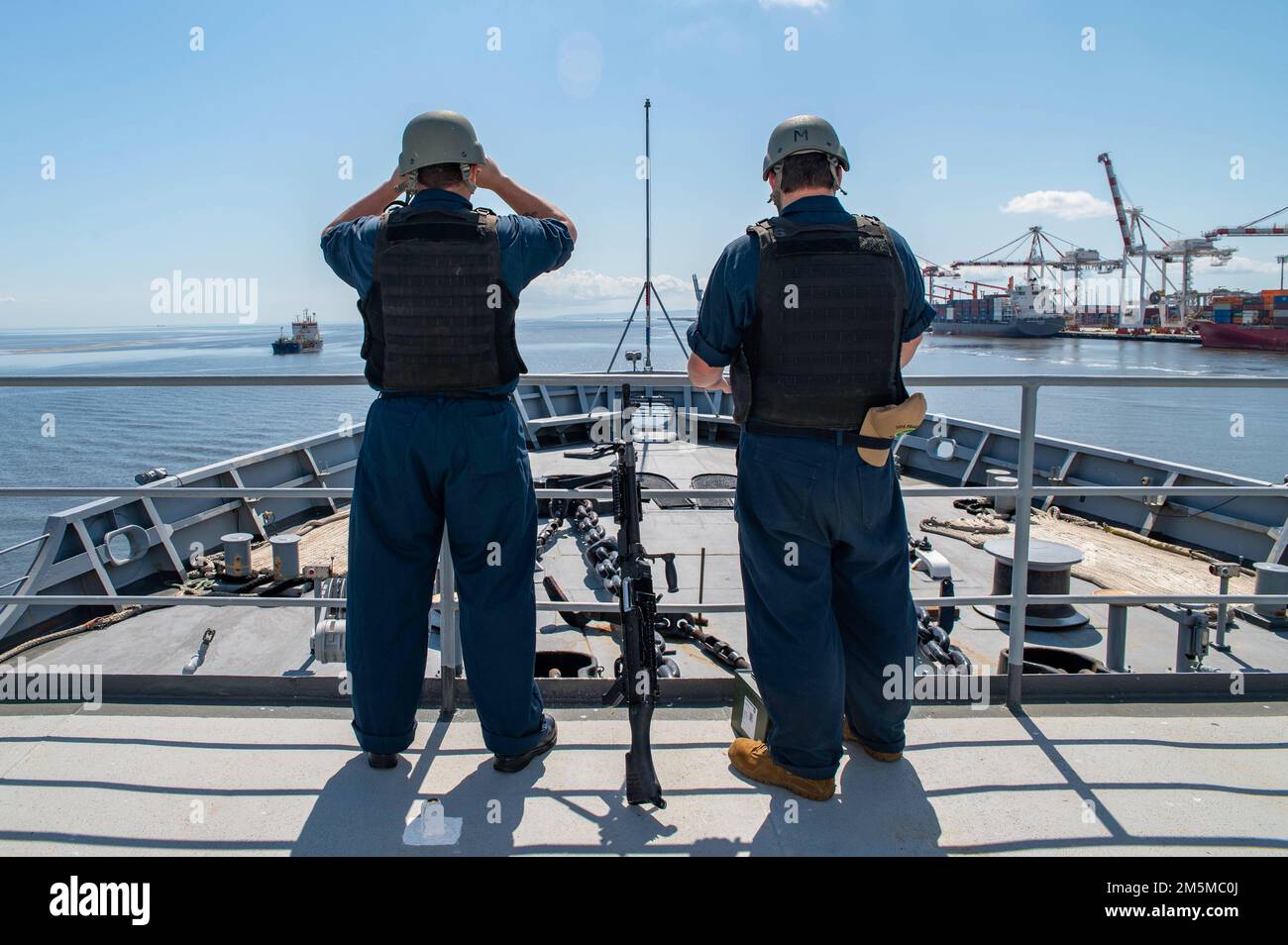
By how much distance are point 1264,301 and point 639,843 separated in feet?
284

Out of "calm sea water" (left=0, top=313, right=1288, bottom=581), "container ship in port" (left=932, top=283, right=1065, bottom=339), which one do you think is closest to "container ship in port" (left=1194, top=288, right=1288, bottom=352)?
"calm sea water" (left=0, top=313, right=1288, bottom=581)

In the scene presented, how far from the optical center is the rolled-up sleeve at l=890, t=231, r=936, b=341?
87.5 inches

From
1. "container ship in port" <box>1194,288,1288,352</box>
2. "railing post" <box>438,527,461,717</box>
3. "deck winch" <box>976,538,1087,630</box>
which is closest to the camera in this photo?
"railing post" <box>438,527,461,717</box>

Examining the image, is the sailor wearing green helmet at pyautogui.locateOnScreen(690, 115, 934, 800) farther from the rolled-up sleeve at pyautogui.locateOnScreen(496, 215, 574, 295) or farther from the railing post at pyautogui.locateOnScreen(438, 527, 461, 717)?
the railing post at pyautogui.locateOnScreen(438, 527, 461, 717)

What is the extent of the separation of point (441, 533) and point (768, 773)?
115 cm

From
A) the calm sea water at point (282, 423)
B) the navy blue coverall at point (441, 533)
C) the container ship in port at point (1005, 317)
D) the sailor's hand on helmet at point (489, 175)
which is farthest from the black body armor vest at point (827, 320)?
the container ship in port at point (1005, 317)

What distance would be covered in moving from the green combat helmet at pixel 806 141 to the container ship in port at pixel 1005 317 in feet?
313

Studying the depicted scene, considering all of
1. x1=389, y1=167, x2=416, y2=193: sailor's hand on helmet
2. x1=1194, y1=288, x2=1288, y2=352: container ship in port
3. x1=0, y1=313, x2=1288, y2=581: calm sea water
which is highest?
x1=1194, y1=288, x2=1288, y2=352: container ship in port

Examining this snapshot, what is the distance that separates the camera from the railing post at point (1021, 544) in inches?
108

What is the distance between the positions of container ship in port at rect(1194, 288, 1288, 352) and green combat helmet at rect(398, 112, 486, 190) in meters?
74.6

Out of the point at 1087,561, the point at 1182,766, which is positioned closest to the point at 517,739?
the point at 1182,766

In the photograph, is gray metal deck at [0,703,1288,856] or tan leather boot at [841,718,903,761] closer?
gray metal deck at [0,703,1288,856]

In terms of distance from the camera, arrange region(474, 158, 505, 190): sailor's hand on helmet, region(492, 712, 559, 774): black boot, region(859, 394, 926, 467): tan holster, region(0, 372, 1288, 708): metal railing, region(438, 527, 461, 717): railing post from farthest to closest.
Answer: region(438, 527, 461, 717): railing post → region(0, 372, 1288, 708): metal railing → region(492, 712, 559, 774): black boot → region(474, 158, 505, 190): sailor's hand on helmet → region(859, 394, 926, 467): tan holster

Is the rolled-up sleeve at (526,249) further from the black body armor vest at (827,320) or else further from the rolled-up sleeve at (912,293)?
the rolled-up sleeve at (912,293)
